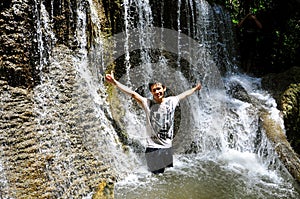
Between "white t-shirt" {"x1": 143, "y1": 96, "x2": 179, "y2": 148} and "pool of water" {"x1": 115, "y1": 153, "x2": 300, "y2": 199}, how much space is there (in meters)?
1.04

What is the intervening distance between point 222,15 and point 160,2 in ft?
7.53

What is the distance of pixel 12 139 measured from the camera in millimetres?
3494

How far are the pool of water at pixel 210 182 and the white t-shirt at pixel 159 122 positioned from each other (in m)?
1.04

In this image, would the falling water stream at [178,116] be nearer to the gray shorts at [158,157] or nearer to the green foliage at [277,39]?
the gray shorts at [158,157]

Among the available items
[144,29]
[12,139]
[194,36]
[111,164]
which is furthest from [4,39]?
[194,36]

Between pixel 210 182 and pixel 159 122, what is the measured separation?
5.69ft

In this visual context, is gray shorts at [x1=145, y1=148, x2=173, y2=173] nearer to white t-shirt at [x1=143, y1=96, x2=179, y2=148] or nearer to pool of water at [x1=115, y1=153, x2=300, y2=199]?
white t-shirt at [x1=143, y1=96, x2=179, y2=148]

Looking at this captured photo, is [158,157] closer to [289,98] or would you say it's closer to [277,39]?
[289,98]

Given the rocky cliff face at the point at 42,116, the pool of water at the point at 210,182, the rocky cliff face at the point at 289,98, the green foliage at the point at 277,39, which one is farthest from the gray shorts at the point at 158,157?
the green foliage at the point at 277,39

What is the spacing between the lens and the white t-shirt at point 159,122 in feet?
10.1

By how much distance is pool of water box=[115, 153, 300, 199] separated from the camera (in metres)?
3.95

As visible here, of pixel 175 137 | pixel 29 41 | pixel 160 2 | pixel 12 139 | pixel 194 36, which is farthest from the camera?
pixel 194 36

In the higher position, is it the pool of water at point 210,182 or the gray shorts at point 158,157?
the gray shorts at point 158,157

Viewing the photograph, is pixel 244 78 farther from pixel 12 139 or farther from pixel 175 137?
pixel 12 139
